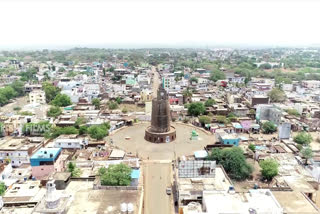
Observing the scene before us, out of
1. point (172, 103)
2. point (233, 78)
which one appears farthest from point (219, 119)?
point (233, 78)

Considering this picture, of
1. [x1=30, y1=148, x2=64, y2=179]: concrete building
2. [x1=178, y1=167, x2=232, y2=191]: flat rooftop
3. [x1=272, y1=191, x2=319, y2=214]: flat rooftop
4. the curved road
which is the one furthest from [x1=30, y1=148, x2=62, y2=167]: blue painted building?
[x1=272, y1=191, x2=319, y2=214]: flat rooftop

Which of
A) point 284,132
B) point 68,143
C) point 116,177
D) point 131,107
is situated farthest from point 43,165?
point 131,107

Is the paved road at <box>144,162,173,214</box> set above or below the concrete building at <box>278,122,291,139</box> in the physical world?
below

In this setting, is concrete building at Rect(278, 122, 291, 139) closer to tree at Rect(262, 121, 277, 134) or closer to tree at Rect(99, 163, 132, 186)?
tree at Rect(262, 121, 277, 134)

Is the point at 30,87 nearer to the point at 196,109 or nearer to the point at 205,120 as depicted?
the point at 196,109

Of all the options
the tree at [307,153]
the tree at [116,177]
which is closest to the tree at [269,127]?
the tree at [307,153]

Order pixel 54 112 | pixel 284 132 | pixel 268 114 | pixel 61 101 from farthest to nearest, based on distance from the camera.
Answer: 1. pixel 61 101
2. pixel 54 112
3. pixel 268 114
4. pixel 284 132

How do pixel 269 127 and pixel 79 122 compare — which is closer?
pixel 269 127
